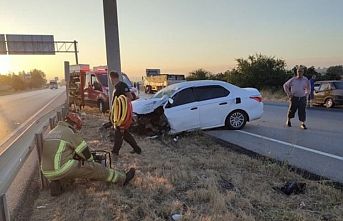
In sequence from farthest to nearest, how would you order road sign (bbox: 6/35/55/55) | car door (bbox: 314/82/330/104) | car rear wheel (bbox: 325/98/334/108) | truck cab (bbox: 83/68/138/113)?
road sign (bbox: 6/35/55/55), car door (bbox: 314/82/330/104), car rear wheel (bbox: 325/98/334/108), truck cab (bbox: 83/68/138/113)

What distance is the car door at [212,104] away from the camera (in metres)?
12.1

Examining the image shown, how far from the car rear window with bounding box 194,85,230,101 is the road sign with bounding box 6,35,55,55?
40357 mm

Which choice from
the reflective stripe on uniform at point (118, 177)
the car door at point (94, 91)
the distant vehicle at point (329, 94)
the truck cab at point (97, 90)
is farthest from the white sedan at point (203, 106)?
the distant vehicle at point (329, 94)

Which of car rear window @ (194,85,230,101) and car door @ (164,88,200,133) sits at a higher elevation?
car rear window @ (194,85,230,101)

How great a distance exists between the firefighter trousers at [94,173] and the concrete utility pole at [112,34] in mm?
6820

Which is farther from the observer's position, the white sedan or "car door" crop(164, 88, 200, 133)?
the white sedan

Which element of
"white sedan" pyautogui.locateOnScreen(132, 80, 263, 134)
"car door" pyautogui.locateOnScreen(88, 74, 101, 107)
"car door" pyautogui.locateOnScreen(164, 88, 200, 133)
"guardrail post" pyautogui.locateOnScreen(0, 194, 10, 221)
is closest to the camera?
"guardrail post" pyautogui.locateOnScreen(0, 194, 10, 221)

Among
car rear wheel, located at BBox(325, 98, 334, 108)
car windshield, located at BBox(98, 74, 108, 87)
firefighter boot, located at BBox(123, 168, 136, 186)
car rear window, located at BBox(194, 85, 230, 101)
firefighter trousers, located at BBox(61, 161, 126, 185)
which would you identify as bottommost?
car rear wheel, located at BBox(325, 98, 334, 108)

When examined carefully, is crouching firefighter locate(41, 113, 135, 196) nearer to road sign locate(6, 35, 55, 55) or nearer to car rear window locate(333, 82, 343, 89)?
car rear window locate(333, 82, 343, 89)

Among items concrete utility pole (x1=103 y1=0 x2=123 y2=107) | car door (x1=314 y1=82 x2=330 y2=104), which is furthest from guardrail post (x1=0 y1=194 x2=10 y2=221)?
car door (x1=314 y1=82 x2=330 y2=104)

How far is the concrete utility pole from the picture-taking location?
40.4ft

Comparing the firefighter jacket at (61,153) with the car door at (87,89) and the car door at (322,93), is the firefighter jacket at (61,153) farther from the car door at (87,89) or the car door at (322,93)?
the car door at (322,93)

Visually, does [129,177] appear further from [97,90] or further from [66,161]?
[97,90]

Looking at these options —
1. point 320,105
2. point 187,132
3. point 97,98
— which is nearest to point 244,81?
point 320,105
